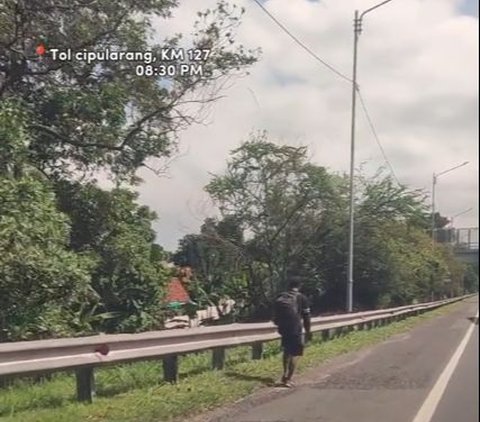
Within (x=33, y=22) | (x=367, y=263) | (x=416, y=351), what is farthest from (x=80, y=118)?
(x=367, y=263)

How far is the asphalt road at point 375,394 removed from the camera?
948 centimetres

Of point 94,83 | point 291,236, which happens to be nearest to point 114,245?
point 94,83

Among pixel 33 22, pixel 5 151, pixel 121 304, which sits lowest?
pixel 121 304

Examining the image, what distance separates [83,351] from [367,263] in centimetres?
2133

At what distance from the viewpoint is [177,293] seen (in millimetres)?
20250

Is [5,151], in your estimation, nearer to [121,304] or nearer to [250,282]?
[121,304]

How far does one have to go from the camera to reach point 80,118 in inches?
583

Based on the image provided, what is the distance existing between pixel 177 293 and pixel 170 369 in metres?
8.92

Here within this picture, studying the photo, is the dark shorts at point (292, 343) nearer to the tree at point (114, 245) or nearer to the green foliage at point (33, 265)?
the green foliage at point (33, 265)

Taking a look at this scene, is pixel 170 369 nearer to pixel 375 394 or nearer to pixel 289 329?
pixel 289 329

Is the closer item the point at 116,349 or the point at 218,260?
the point at 116,349

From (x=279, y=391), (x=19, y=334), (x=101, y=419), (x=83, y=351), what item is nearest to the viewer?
(x=101, y=419)

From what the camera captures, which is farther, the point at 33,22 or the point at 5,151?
the point at 33,22

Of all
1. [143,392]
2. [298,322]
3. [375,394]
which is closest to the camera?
[143,392]
